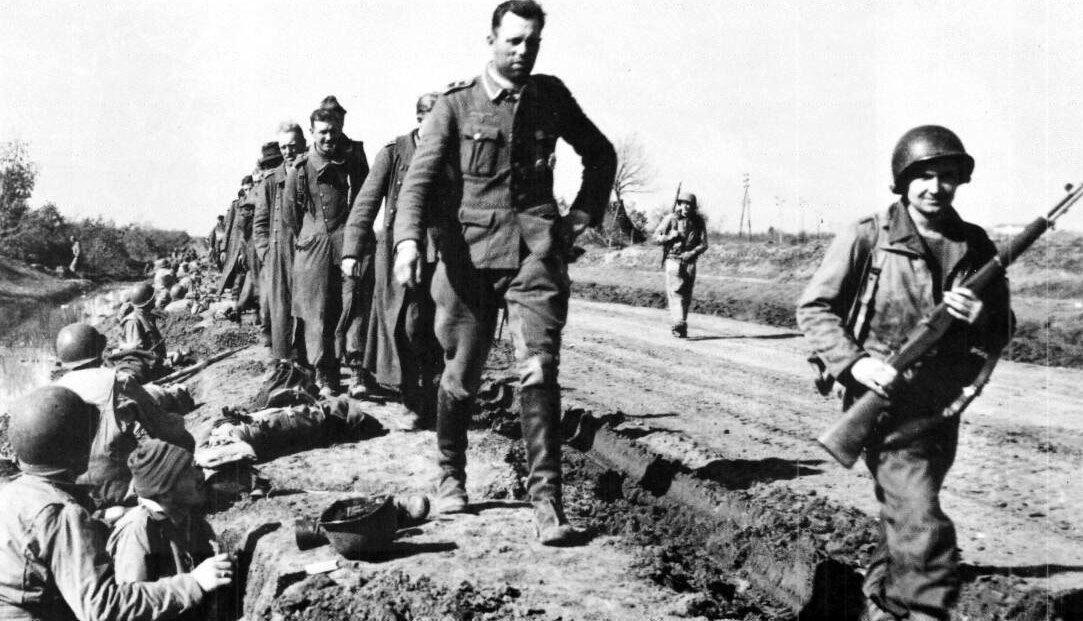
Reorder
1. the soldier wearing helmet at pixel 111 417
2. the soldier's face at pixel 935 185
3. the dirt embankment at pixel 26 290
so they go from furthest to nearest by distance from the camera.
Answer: the dirt embankment at pixel 26 290
the soldier wearing helmet at pixel 111 417
the soldier's face at pixel 935 185

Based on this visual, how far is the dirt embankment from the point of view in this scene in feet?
96.9

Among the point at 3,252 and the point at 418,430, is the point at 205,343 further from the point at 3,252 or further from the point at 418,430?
the point at 3,252

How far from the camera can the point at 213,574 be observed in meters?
4.07

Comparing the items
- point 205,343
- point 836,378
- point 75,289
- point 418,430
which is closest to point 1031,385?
point 418,430

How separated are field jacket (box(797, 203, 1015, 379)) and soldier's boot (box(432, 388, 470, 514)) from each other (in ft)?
5.93

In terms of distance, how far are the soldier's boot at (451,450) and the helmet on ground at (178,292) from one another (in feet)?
64.7

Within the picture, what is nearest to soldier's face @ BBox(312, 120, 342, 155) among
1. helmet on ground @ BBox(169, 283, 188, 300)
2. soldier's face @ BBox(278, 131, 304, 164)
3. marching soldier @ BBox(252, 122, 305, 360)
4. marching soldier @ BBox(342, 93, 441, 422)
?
marching soldier @ BBox(252, 122, 305, 360)

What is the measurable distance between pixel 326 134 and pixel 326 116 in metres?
0.14

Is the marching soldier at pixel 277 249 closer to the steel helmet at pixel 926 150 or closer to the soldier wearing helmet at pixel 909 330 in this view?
the soldier wearing helmet at pixel 909 330

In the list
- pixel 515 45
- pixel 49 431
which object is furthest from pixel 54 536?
pixel 515 45

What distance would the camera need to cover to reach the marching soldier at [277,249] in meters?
9.19

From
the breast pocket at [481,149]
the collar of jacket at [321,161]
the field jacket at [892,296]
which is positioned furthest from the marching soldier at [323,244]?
the field jacket at [892,296]

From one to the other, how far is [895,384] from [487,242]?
190cm

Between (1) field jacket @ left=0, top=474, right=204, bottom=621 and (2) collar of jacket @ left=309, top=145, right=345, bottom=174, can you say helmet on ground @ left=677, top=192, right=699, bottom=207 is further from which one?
(1) field jacket @ left=0, top=474, right=204, bottom=621
